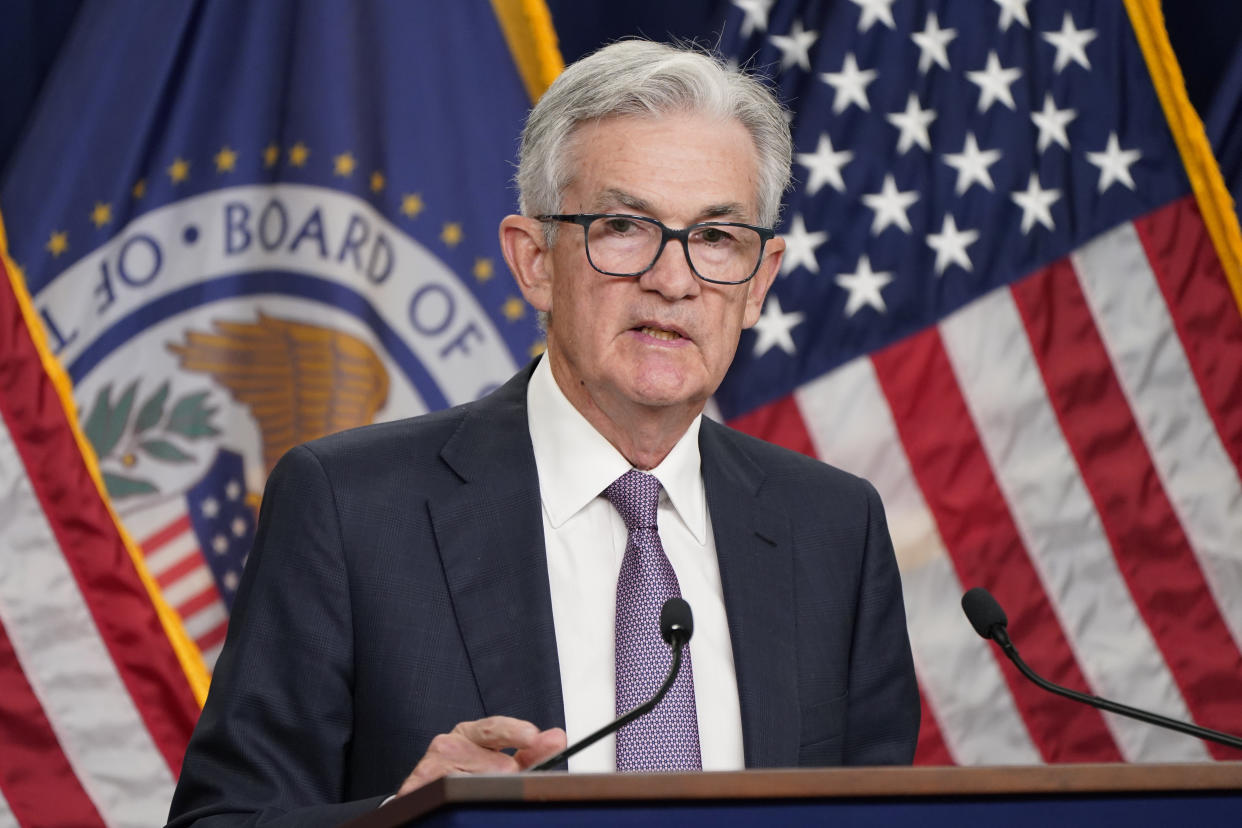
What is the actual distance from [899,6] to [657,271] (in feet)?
5.99

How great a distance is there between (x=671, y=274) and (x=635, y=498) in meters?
0.28

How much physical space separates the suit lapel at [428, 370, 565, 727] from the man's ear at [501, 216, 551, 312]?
17 cm

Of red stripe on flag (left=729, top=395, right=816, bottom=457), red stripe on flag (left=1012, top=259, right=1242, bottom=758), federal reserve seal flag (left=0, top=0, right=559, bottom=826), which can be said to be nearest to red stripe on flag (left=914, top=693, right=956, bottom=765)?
red stripe on flag (left=1012, top=259, right=1242, bottom=758)

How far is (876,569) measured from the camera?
6.69ft

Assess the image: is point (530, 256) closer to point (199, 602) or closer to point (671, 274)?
point (671, 274)

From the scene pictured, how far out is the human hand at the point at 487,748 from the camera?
1290 millimetres

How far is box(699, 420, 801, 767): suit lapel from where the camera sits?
1.78 m

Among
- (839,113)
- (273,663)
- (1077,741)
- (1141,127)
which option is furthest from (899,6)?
(273,663)

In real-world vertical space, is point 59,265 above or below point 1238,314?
above

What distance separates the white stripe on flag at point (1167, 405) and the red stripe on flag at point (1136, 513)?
25 mm

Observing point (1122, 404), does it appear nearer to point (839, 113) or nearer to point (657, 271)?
point (839, 113)

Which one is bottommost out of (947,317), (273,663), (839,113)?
(273,663)

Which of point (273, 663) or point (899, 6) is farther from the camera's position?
point (899, 6)

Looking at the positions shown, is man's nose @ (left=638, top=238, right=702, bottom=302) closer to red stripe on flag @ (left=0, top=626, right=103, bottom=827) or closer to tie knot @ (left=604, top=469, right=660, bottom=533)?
tie knot @ (left=604, top=469, right=660, bottom=533)
